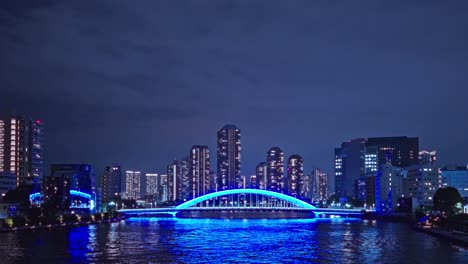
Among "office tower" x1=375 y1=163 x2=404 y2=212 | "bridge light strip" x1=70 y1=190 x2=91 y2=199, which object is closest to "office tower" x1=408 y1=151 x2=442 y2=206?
"office tower" x1=375 y1=163 x2=404 y2=212

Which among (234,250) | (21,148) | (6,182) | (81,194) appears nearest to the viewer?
(234,250)

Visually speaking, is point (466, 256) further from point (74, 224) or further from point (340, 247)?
point (74, 224)

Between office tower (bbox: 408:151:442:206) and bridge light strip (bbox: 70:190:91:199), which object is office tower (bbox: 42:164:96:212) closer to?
bridge light strip (bbox: 70:190:91:199)

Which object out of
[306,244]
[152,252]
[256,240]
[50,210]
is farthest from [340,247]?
[50,210]

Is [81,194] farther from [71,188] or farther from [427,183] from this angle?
[427,183]

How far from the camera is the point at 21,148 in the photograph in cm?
15700

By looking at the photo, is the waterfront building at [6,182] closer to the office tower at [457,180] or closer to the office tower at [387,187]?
the office tower at [387,187]

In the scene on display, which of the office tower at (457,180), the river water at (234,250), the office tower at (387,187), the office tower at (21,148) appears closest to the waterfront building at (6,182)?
the office tower at (21,148)

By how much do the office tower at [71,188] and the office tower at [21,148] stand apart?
5758 mm

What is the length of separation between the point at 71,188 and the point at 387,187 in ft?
242

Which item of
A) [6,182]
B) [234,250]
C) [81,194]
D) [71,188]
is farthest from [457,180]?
Result: [234,250]

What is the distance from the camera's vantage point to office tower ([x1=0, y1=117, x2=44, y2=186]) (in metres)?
152

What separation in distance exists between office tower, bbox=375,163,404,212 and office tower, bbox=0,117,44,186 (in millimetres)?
77476

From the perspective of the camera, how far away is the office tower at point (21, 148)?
15250 cm
